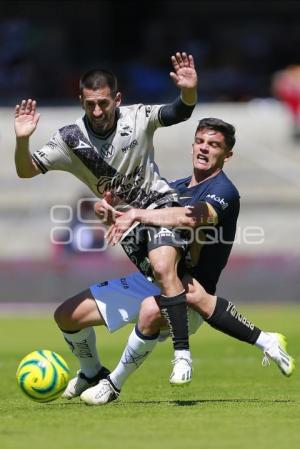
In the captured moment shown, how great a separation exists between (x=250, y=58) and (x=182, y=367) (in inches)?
800

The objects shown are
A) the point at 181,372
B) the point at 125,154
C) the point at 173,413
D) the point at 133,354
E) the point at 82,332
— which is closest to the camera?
the point at 173,413

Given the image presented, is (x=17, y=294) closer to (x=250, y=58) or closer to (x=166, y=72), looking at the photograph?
(x=166, y=72)

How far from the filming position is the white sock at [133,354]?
8.59m

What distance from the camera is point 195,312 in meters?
8.86

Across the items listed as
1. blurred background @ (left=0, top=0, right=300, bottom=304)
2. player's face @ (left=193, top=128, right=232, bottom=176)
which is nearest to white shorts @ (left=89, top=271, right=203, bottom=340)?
player's face @ (left=193, top=128, right=232, bottom=176)

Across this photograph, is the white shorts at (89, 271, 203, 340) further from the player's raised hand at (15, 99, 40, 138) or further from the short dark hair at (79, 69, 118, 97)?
the short dark hair at (79, 69, 118, 97)

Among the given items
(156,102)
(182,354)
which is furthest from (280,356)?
(156,102)

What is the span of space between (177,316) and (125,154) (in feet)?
4.27

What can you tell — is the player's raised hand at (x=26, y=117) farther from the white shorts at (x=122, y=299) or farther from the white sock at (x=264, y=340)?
the white sock at (x=264, y=340)

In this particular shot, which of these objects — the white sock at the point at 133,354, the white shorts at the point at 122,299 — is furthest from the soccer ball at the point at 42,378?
the white shorts at the point at 122,299

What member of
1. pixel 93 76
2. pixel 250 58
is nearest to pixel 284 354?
pixel 93 76

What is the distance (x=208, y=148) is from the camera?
884cm

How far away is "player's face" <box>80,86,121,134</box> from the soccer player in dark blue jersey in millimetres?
646

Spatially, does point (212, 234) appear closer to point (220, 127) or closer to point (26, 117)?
point (220, 127)
